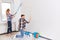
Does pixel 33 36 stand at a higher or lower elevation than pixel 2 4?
lower

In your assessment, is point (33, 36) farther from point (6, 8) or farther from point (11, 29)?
point (6, 8)

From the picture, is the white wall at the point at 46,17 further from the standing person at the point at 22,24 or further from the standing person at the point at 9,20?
the standing person at the point at 9,20

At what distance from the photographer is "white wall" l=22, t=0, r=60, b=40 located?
995 mm

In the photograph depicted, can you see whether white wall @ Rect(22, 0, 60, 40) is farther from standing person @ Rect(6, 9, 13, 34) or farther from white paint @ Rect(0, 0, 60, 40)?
standing person @ Rect(6, 9, 13, 34)

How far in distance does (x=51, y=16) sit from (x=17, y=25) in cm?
34

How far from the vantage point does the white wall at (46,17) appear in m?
0.99

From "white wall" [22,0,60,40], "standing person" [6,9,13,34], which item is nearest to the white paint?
"white wall" [22,0,60,40]

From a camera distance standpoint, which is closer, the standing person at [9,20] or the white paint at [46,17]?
the standing person at [9,20]

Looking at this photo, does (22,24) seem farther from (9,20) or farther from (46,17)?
(46,17)

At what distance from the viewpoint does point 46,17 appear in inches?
39.9

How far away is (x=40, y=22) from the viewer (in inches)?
39.9

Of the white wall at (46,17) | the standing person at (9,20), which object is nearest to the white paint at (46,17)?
the white wall at (46,17)

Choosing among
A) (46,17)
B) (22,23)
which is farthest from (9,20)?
(46,17)

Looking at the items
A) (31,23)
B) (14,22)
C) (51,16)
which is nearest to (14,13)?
(14,22)
